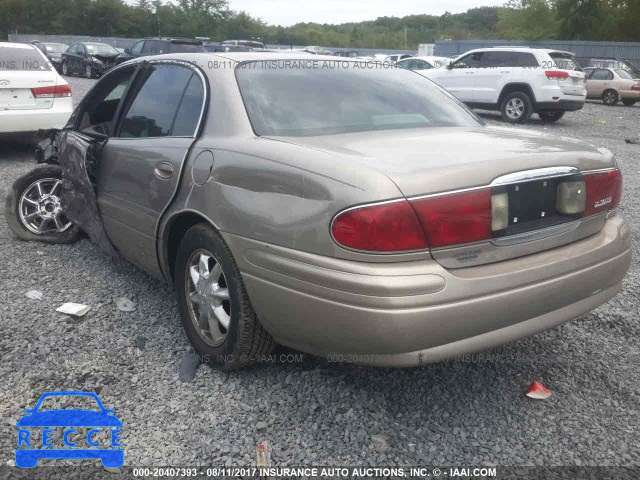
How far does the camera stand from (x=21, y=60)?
26.4ft

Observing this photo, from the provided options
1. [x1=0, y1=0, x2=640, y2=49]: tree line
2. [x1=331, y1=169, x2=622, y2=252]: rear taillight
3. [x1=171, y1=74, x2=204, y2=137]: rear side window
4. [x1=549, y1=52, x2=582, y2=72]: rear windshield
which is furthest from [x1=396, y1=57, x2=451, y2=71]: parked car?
[x1=0, y1=0, x2=640, y2=49]: tree line

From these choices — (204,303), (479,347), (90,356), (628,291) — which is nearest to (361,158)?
(479,347)

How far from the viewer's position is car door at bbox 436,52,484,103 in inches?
604

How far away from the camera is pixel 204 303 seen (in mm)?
2982

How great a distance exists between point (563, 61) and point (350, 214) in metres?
14.2

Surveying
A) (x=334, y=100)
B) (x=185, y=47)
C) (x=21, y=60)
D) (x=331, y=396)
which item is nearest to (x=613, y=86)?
(x=185, y=47)

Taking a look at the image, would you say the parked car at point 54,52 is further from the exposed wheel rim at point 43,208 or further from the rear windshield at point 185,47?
the exposed wheel rim at point 43,208

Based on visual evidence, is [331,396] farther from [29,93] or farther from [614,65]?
[614,65]

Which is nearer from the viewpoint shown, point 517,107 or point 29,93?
point 29,93

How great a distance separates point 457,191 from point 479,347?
62 cm

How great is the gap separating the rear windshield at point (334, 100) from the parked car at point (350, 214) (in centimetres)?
1

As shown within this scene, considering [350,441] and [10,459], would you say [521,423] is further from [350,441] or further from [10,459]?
[10,459]

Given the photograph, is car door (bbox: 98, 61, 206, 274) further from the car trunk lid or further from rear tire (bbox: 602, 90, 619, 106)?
rear tire (bbox: 602, 90, 619, 106)

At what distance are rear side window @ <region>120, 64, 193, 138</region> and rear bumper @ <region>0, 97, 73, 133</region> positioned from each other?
185 inches
